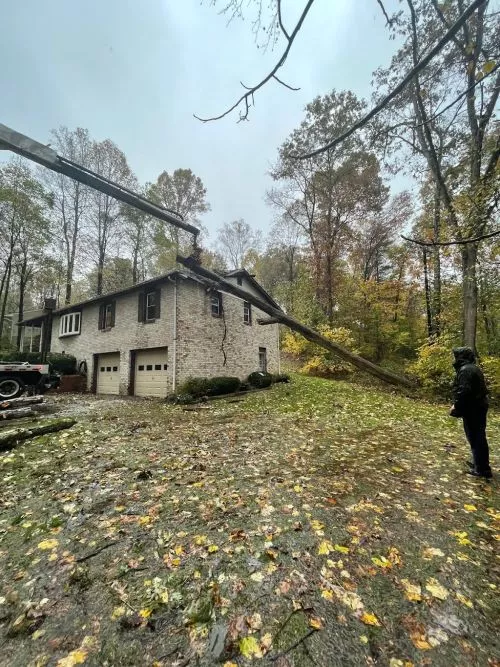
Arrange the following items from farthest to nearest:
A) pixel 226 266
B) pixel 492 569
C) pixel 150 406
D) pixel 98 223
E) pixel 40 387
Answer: pixel 226 266 → pixel 98 223 → pixel 40 387 → pixel 150 406 → pixel 492 569

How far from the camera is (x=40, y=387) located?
35.6 ft

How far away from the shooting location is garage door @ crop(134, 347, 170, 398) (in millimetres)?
12094

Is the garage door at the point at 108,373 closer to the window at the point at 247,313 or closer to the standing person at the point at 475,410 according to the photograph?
the window at the point at 247,313

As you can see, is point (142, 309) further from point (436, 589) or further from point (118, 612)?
point (436, 589)

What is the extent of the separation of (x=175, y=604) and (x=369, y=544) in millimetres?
1644

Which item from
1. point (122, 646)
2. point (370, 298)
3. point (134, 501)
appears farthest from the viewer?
point (370, 298)

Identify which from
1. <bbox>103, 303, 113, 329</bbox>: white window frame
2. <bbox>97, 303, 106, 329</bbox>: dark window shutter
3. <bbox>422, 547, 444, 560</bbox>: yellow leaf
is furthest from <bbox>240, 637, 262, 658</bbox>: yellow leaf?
<bbox>97, 303, 106, 329</bbox>: dark window shutter

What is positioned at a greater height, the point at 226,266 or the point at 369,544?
the point at 226,266

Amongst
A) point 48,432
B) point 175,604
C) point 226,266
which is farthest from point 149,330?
point 226,266

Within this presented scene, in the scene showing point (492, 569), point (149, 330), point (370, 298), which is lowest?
point (492, 569)

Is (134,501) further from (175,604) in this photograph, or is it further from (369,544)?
(369,544)

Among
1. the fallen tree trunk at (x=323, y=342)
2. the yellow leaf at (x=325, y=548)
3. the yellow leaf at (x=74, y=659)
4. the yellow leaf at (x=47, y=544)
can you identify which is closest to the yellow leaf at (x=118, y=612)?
the yellow leaf at (x=74, y=659)

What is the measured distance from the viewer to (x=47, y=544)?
256cm

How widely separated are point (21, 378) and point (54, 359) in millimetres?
5366
